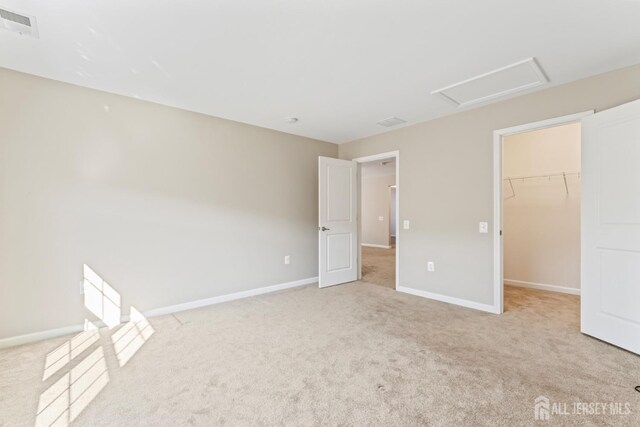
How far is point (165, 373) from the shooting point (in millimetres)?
2055

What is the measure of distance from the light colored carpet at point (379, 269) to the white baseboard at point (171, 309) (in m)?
1.05

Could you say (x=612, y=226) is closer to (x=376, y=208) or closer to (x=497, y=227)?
(x=497, y=227)

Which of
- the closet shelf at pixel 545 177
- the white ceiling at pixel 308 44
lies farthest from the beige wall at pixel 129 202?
the closet shelf at pixel 545 177

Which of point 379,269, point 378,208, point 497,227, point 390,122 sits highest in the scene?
point 390,122

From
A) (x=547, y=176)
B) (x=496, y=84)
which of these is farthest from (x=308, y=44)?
(x=547, y=176)

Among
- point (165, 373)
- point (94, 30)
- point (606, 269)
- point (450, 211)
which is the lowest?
point (165, 373)

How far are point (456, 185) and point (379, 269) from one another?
266 cm

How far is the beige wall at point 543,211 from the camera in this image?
402 centimetres

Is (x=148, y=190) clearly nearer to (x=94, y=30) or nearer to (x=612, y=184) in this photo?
(x=94, y=30)

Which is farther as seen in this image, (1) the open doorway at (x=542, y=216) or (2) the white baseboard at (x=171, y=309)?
(1) the open doorway at (x=542, y=216)

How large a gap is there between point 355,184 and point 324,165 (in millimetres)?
751

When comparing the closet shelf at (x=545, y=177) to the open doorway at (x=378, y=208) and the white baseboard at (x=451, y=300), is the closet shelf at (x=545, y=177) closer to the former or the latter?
the white baseboard at (x=451, y=300)

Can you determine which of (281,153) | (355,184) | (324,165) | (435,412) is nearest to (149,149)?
(281,153)

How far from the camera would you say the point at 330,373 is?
2.04 m
